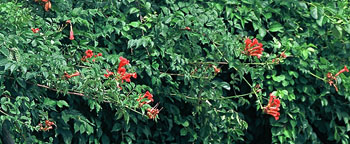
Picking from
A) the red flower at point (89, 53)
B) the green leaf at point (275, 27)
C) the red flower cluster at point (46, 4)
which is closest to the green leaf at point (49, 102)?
the red flower at point (89, 53)

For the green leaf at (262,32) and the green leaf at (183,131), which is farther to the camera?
the green leaf at (262,32)

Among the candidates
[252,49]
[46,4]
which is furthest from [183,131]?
[46,4]

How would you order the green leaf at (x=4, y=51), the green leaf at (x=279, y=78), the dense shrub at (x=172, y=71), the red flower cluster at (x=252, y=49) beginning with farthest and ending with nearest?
the green leaf at (x=279, y=78)
the red flower cluster at (x=252, y=49)
the dense shrub at (x=172, y=71)
the green leaf at (x=4, y=51)

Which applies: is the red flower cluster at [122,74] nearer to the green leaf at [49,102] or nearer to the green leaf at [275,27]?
the green leaf at [49,102]

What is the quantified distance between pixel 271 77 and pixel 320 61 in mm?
401

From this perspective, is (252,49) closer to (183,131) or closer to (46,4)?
(183,131)

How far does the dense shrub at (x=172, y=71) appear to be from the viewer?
3.49 meters

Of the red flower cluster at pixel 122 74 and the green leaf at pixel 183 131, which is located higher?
the red flower cluster at pixel 122 74

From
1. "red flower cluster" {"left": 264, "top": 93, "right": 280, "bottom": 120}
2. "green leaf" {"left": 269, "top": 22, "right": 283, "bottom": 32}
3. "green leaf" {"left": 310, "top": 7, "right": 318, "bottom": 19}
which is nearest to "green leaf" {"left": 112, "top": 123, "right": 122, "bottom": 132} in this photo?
"red flower cluster" {"left": 264, "top": 93, "right": 280, "bottom": 120}

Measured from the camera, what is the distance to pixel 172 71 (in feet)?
14.0

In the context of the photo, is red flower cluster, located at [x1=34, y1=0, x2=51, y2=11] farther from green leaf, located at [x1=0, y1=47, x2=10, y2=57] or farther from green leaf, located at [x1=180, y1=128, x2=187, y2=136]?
green leaf, located at [x1=180, y1=128, x2=187, y2=136]

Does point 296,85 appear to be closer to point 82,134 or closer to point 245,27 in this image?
point 245,27

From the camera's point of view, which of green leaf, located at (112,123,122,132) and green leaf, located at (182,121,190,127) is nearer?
green leaf, located at (112,123,122,132)

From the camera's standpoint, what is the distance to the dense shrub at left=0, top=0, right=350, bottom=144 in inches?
137
